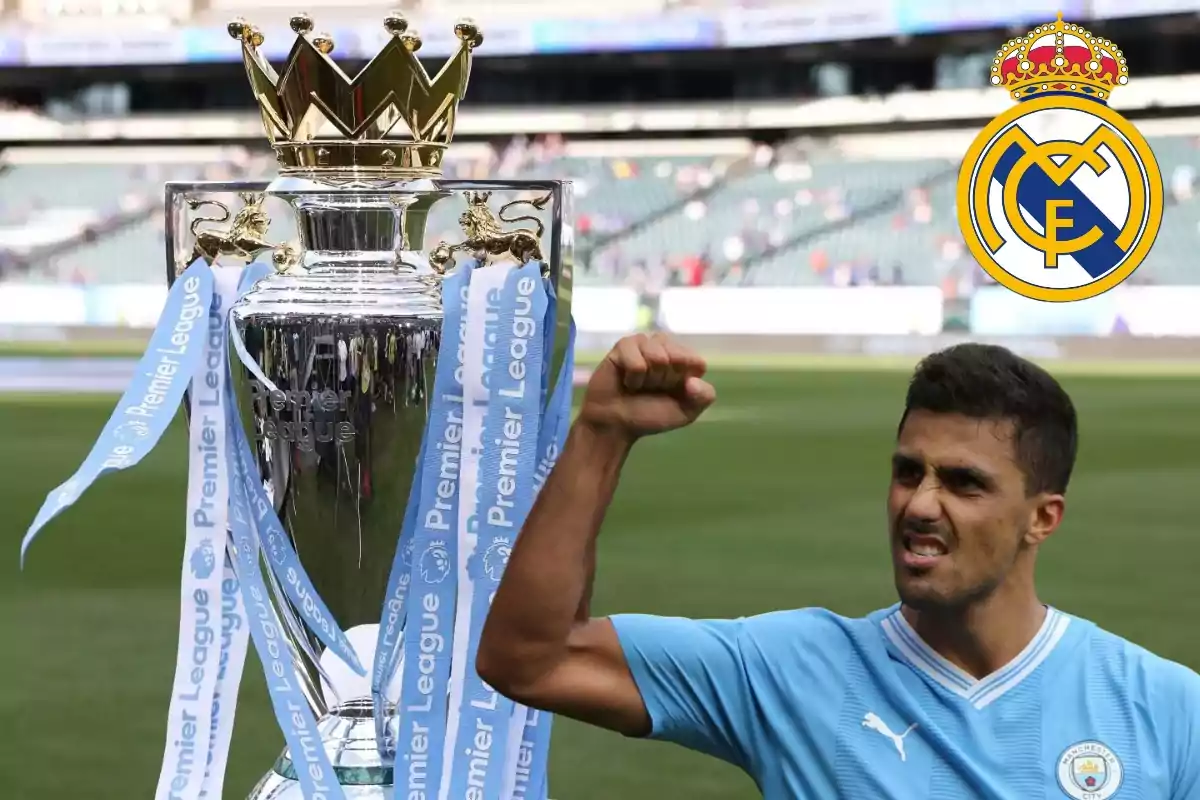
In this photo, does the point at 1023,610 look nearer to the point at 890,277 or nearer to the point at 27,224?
the point at 890,277

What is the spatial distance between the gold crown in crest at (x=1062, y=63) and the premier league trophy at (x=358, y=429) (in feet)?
73.4

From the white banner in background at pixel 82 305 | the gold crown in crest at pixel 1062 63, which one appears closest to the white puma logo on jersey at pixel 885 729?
the white banner in background at pixel 82 305

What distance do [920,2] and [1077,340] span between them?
428 inches

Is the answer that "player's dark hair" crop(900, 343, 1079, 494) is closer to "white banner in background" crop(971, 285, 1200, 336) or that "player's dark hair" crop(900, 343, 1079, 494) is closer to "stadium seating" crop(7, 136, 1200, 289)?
"white banner in background" crop(971, 285, 1200, 336)

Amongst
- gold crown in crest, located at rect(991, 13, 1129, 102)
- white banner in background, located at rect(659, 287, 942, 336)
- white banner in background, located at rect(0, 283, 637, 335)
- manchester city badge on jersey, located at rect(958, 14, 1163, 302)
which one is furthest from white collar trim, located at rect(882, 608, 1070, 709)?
gold crown in crest, located at rect(991, 13, 1129, 102)

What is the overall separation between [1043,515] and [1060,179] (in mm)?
20743

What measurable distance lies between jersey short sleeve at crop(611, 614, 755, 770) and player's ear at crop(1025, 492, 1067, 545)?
0.34 m

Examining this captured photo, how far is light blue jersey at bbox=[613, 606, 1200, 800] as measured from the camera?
1.67m

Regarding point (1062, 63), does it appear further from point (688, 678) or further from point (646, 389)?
point (646, 389)

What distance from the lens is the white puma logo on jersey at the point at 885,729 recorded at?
171 cm

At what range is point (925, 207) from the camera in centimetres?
2375

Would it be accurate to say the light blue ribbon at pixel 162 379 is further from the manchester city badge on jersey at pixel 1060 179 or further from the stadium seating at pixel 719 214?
the stadium seating at pixel 719 214

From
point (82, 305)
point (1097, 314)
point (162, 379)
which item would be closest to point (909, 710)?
point (162, 379)

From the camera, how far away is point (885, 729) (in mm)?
1725
